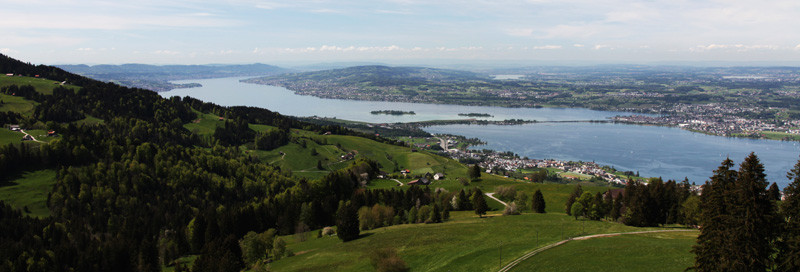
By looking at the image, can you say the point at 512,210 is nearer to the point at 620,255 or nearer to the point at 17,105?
the point at 620,255

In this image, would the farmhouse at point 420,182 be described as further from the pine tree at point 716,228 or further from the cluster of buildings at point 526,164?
the pine tree at point 716,228

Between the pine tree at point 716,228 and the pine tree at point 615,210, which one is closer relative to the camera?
the pine tree at point 716,228

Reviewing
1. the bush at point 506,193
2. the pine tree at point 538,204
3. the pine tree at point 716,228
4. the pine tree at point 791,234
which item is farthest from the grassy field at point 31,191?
the pine tree at point 791,234

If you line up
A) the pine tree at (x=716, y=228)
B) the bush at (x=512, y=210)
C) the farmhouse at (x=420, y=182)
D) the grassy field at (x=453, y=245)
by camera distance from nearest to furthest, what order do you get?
the pine tree at (x=716, y=228), the grassy field at (x=453, y=245), the bush at (x=512, y=210), the farmhouse at (x=420, y=182)

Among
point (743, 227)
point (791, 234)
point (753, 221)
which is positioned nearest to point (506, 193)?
point (791, 234)

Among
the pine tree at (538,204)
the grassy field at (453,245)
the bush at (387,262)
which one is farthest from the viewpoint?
the pine tree at (538,204)

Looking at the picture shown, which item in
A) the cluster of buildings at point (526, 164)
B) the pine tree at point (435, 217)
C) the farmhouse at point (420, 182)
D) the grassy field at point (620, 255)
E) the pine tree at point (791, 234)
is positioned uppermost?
the pine tree at point (791, 234)
